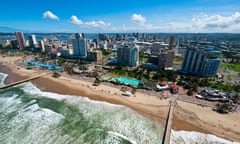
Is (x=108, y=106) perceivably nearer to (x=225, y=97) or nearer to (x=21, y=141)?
(x=21, y=141)

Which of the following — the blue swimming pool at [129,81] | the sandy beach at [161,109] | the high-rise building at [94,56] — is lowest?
the sandy beach at [161,109]

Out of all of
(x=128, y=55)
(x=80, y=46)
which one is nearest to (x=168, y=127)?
(x=128, y=55)

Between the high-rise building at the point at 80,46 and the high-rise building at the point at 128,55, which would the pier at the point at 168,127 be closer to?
the high-rise building at the point at 128,55

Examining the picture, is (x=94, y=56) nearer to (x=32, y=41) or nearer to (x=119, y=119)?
(x=119, y=119)

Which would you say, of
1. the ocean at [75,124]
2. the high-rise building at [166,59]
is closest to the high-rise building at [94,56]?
the high-rise building at [166,59]

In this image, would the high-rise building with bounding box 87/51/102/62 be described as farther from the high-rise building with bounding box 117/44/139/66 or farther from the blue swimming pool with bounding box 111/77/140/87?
the blue swimming pool with bounding box 111/77/140/87

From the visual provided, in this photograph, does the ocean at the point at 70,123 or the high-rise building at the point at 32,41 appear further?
the high-rise building at the point at 32,41

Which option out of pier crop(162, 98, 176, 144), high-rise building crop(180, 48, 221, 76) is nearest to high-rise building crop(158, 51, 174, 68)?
high-rise building crop(180, 48, 221, 76)
